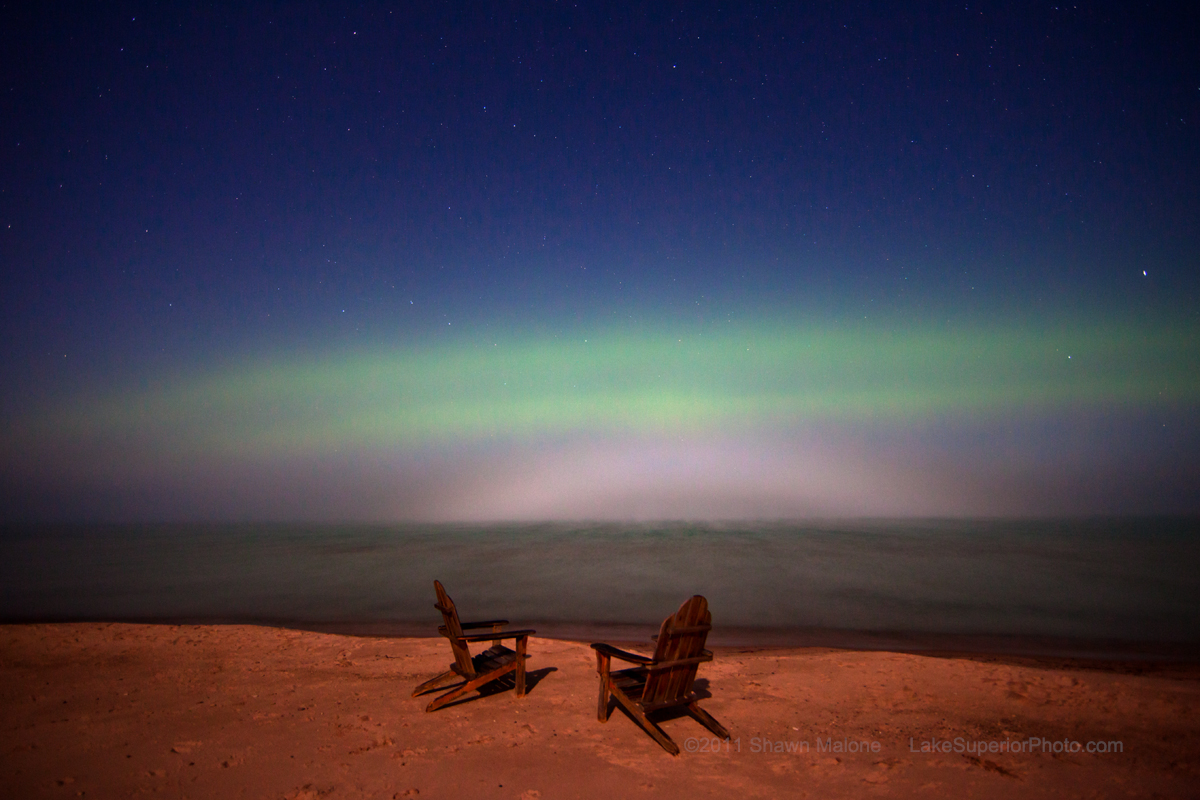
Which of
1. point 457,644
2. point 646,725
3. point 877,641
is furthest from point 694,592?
point 646,725

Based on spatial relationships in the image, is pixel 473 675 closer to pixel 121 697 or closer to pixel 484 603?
pixel 121 697

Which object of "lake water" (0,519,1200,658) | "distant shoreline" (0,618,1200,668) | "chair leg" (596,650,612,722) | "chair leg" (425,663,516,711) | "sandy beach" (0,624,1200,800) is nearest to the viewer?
"sandy beach" (0,624,1200,800)

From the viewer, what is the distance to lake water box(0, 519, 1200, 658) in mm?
11391

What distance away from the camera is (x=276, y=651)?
307 inches

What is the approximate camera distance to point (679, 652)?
4.68 metres

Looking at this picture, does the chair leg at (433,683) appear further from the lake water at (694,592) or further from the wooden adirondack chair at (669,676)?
the lake water at (694,592)

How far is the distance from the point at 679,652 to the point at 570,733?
1.15m

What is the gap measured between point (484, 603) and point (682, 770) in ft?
39.0

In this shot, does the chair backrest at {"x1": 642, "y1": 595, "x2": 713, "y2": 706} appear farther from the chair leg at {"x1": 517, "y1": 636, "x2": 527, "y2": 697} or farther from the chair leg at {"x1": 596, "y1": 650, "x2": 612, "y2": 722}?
the chair leg at {"x1": 517, "y1": 636, "x2": 527, "y2": 697}

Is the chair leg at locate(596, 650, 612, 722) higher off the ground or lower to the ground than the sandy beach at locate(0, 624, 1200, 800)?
higher

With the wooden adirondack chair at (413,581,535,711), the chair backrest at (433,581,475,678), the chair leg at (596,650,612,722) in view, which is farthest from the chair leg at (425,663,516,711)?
the chair leg at (596,650,612,722)

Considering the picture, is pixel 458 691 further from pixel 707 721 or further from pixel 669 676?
pixel 707 721

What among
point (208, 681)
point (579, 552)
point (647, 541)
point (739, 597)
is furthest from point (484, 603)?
point (647, 541)

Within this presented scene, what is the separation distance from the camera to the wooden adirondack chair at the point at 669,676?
A: 452 cm
